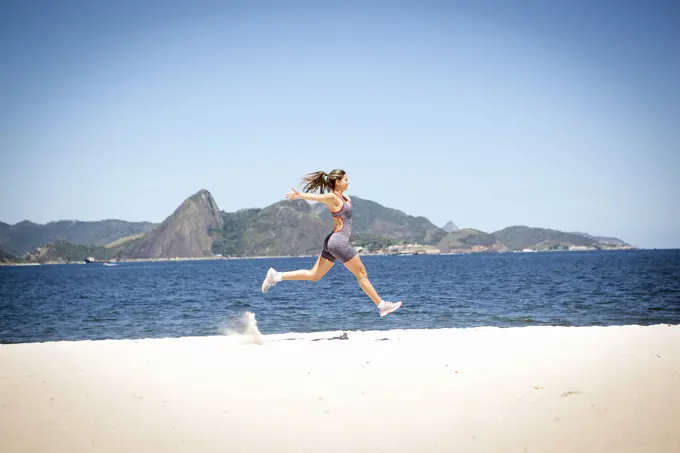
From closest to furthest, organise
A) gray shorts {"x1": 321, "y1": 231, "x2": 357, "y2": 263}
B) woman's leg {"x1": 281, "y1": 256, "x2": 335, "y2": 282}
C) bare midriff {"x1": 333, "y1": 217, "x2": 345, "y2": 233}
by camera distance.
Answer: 1. gray shorts {"x1": 321, "y1": 231, "x2": 357, "y2": 263}
2. bare midriff {"x1": 333, "y1": 217, "x2": 345, "y2": 233}
3. woman's leg {"x1": 281, "y1": 256, "x2": 335, "y2": 282}

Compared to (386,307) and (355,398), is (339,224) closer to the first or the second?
(386,307)

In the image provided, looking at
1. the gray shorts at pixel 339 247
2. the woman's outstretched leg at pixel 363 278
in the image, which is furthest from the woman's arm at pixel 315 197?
the woman's outstretched leg at pixel 363 278

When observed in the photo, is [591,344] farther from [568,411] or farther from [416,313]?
[416,313]

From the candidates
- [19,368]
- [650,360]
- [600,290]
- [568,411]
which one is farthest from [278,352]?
[600,290]

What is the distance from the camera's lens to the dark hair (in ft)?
27.5

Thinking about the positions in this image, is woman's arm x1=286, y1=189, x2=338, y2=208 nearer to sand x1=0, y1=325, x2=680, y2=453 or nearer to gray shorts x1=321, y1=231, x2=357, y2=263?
gray shorts x1=321, y1=231, x2=357, y2=263

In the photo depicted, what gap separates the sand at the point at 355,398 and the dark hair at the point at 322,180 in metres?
2.35

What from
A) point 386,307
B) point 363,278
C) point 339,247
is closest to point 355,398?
point 339,247

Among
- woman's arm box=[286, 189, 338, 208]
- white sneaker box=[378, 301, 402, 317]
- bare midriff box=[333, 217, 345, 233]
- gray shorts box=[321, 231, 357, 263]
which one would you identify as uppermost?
woman's arm box=[286, 189, 338, 208]

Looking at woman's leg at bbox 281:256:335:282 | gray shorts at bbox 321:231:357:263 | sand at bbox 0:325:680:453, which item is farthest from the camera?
woman's leg at bbox 281:256:335:282

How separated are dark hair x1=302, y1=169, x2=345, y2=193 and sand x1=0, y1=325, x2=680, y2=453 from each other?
7.71ft

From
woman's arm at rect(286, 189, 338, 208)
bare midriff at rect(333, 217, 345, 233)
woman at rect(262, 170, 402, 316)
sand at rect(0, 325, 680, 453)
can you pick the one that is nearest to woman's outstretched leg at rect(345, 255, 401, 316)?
woman at rect(262, 170, 402, 316)

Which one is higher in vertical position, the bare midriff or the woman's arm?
the woman's arm

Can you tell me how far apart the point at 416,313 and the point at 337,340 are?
998 centimetres
